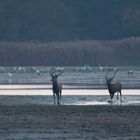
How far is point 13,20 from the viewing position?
82.3m

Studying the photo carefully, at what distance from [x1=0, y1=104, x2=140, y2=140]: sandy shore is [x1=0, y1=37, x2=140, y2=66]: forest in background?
3569 centimetres

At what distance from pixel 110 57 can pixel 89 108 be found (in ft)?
126

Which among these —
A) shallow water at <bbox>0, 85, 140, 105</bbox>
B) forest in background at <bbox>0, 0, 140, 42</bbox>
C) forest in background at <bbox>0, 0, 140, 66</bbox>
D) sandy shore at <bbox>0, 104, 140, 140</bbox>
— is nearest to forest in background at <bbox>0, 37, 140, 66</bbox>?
forest in background at <bbox>0, 0, 140, 66</bbox>

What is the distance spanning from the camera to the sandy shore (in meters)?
18.6

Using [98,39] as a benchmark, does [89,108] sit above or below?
below

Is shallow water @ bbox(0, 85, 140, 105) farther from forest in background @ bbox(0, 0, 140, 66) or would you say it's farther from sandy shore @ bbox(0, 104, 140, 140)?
forest in background @ bbox(0, 0, 140, 66)

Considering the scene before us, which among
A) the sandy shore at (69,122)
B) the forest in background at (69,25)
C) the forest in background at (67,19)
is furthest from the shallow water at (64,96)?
the forest in background at (67,19)

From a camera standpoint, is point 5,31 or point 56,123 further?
point 5,31

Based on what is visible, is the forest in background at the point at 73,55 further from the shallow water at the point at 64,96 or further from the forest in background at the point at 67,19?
the shallow water at the point at 64,96

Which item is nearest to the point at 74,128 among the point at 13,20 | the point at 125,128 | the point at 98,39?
the point at 125,128

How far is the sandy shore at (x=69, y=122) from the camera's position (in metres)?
18.6

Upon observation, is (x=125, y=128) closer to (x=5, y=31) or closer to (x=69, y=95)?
(x=69, y=95)

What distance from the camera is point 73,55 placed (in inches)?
2404

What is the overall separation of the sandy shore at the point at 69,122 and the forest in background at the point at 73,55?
35689 millimetres
